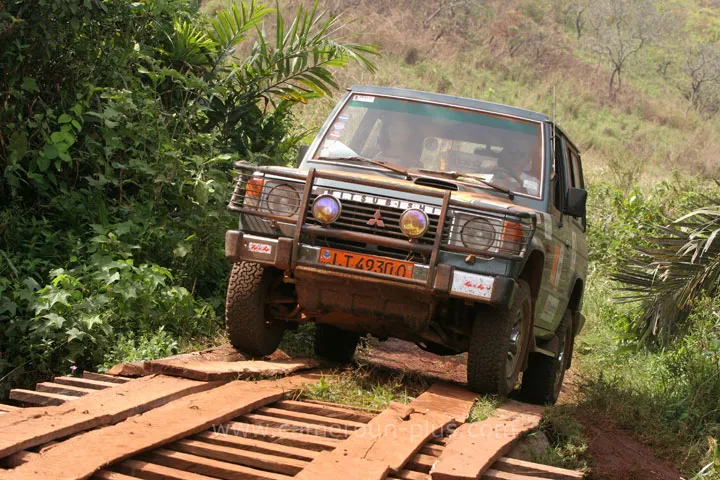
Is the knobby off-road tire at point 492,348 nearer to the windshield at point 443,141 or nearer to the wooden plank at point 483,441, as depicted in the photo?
the wooden plank at point 483,441

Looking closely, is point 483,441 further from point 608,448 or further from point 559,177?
point 559,177

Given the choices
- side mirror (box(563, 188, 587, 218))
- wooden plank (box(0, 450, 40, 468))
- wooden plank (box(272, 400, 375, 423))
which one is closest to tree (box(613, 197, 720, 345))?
side mirror (box(563, 188, 587, 218))

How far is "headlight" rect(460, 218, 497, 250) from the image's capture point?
17.0 ft

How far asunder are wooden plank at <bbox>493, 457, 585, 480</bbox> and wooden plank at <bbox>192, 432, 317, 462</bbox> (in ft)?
2.67

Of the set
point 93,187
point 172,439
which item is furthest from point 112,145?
point 172,439

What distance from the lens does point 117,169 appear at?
320 inches

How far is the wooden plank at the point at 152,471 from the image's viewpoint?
11.8 ft

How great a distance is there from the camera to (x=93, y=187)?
7855 millimetres

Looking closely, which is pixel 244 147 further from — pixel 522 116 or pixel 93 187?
pixel 522 116

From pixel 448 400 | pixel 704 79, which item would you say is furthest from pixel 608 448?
pixel 704 79

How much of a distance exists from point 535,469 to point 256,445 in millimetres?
1174

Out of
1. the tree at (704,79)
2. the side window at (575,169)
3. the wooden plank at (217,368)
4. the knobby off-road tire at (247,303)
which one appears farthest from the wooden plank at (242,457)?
the tree at (704,79)

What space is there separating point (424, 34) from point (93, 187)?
27.6 meters

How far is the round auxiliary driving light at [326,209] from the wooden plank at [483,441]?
4.49 feet
